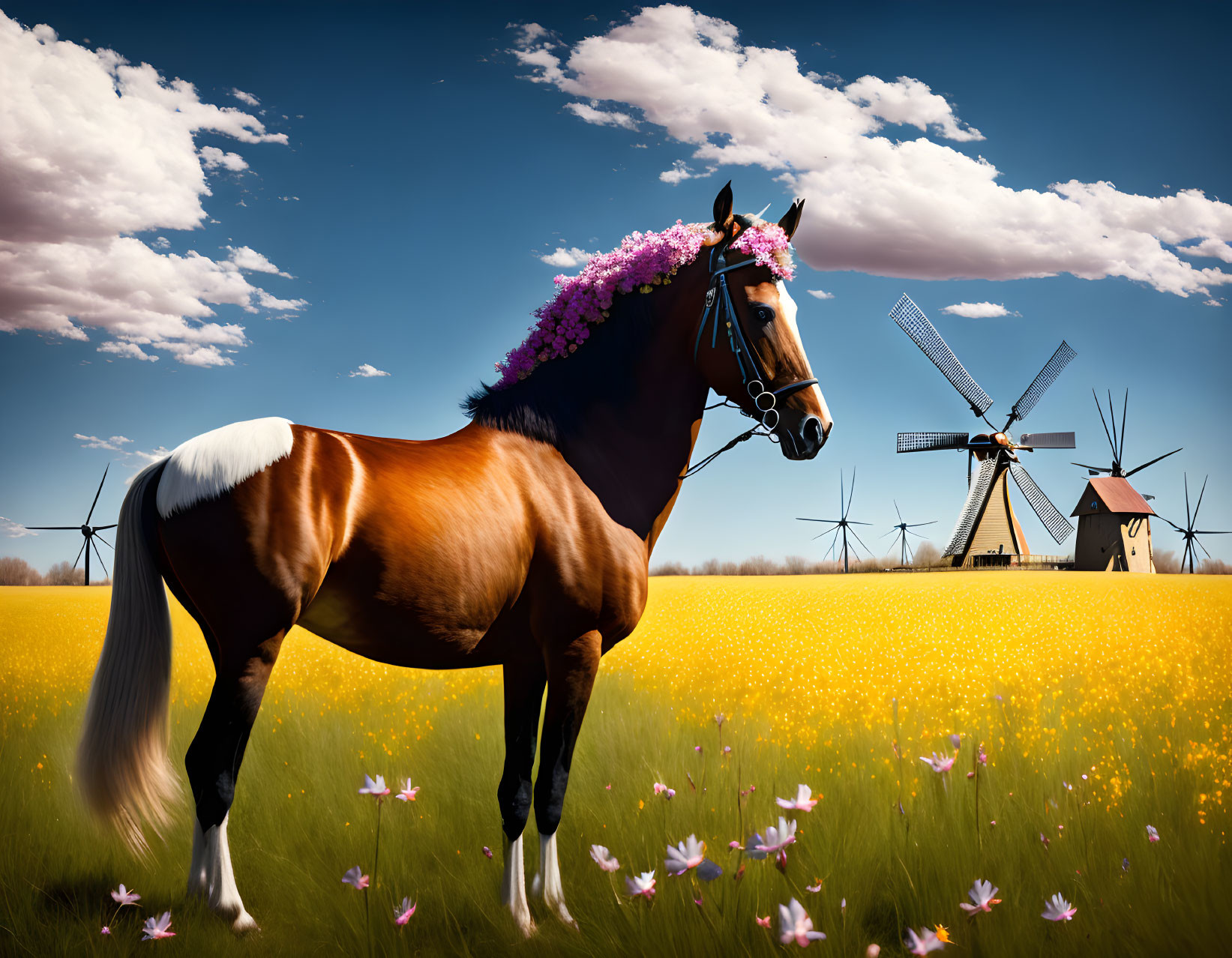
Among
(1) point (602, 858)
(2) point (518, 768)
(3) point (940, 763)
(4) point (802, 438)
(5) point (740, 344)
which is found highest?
(5) point (740, 344)

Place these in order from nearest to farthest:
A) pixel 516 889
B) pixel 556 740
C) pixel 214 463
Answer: pixel 214 463, pixel 516 889, pixel 556 740

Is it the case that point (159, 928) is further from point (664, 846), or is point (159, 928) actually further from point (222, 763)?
point (664, 846)

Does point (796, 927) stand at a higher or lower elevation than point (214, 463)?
lower

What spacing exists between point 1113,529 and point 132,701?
2396 inches

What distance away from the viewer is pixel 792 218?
4281 mm

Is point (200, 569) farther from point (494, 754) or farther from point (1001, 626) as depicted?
point (1001, 626)

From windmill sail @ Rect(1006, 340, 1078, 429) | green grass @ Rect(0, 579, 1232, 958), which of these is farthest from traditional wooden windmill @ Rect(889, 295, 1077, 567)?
green grass @ Rect(0, 579, 1232, 958)

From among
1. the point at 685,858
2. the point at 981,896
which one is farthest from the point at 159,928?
the point at 981,896

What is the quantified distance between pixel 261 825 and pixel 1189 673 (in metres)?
9.82

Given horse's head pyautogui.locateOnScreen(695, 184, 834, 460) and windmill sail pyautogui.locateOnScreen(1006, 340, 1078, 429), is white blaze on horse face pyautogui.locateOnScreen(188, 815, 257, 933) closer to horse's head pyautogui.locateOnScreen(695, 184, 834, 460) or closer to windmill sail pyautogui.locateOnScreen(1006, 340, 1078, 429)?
horse's head pyautogui.locateOnScreen(695, 184, 834, 460)

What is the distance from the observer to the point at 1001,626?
1343 centimetres

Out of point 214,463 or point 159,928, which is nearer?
point 159,928

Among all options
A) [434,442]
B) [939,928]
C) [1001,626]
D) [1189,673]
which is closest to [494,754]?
[434,442]

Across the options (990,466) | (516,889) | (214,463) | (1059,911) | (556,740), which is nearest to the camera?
(1059,911)
